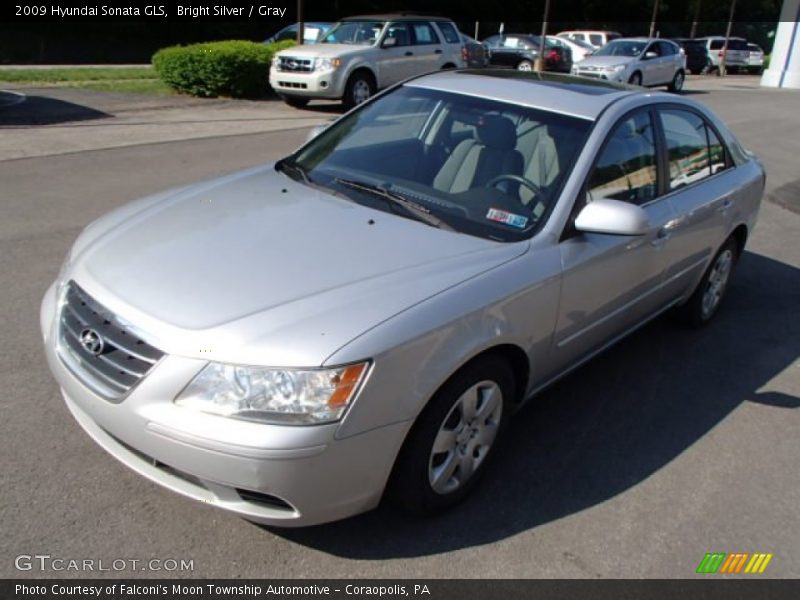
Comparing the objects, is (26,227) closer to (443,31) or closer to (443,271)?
(443,271)

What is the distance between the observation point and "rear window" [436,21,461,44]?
54.0 ft

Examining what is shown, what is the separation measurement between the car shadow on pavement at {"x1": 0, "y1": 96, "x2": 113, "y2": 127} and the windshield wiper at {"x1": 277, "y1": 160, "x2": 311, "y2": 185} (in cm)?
851

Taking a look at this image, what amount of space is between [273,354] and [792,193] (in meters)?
9.30

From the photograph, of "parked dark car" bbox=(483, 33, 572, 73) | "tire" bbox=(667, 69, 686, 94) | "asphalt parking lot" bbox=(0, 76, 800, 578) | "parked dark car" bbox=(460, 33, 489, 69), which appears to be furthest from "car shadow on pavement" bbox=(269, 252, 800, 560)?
"parked dark car" bbox=(483, 33, 572, 73)

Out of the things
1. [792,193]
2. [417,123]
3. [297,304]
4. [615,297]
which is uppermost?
[417,123]

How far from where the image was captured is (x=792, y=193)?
380 inches

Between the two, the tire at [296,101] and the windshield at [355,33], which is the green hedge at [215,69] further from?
the windshield at [355,33]

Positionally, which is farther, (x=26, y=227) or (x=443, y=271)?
(x=26, y=227)

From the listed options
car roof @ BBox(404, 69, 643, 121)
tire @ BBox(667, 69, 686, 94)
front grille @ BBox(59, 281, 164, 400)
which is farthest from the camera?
tire @ BBox(667, 69, 686, 94)

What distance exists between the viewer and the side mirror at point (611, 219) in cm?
313

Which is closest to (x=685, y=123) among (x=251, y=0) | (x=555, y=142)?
(x=555, y=142)

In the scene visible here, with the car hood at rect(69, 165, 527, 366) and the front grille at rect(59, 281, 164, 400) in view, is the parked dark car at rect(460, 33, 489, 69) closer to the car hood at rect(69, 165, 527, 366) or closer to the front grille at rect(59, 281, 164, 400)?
the car hood at rect(69, 165, 527, 366)

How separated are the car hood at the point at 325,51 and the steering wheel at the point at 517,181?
37.4ft

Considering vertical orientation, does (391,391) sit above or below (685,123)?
below
